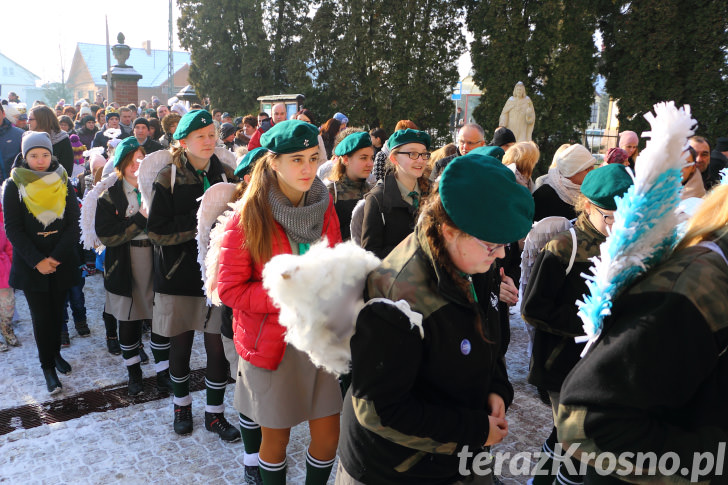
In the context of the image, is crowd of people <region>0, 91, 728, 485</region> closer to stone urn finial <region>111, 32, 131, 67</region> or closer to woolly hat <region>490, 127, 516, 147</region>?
woolly hat <region>490, 127, 516, 147</region>

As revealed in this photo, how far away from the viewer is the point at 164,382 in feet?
15.5

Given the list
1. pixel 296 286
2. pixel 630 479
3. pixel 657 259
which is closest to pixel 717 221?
pixel 657 259

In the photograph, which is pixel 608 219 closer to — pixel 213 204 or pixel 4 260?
pixel 213 204

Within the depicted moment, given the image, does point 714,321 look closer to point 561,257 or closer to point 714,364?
point 714,364

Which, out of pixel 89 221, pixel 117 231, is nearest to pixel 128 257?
pixel 117 231

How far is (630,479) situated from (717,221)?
2.50ft

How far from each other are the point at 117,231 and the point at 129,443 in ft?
5.64

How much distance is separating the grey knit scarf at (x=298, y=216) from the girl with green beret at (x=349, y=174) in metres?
1.79

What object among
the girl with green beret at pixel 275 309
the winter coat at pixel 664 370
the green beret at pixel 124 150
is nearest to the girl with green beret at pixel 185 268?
the green beret at pixel 124 150

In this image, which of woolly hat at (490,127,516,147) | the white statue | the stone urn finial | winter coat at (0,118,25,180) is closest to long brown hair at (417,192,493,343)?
woolly hat at (490,127,516,147)

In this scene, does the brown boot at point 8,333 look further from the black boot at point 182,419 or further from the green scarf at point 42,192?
the black boot at point 182,419

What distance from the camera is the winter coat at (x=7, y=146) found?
23.1ft

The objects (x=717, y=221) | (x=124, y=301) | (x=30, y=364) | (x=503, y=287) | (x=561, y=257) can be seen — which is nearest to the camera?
(x=717, y=221)

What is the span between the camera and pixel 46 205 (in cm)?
477
